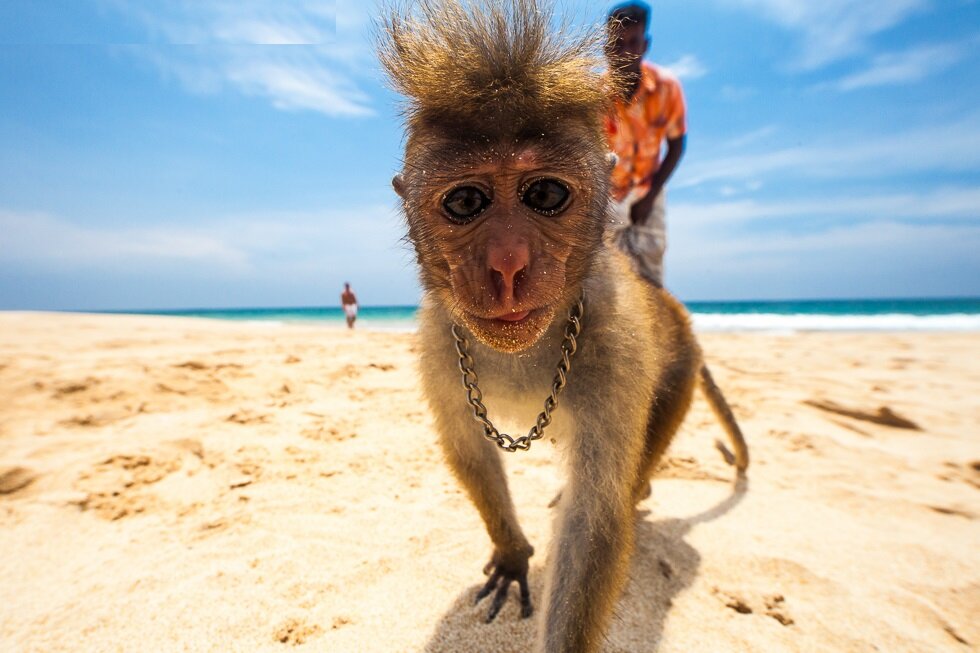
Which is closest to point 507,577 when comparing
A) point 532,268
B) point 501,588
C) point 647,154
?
point 501,588

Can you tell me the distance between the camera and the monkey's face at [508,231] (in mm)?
1426

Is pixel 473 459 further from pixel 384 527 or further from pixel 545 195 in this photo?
pixel 545 195

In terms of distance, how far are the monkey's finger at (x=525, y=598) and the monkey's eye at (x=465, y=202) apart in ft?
5.37

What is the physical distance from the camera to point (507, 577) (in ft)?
7.31

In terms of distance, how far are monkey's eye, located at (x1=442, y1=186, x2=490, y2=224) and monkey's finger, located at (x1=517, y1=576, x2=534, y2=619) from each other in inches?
64.5

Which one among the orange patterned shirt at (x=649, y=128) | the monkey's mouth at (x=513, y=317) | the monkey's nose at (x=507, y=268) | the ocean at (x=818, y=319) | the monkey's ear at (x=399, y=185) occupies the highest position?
→ the orange patterned shirt at (x=649, y=128)

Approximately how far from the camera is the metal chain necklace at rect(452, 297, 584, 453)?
1.74 metres

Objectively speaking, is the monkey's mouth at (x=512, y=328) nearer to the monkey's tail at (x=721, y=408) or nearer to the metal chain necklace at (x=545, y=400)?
the metal chain necklace at (x=545, y=400)

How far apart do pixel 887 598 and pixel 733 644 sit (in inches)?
34.4

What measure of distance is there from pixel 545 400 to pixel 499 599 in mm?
997

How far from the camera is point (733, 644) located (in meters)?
1.92

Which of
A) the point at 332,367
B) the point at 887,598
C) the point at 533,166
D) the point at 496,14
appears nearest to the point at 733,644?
the point at 887,598

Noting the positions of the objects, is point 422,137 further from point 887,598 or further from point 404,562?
point 887,598

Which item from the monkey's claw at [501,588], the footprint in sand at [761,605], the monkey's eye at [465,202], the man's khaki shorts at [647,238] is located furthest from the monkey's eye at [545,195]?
the man's khaki shorts at [647,238]
